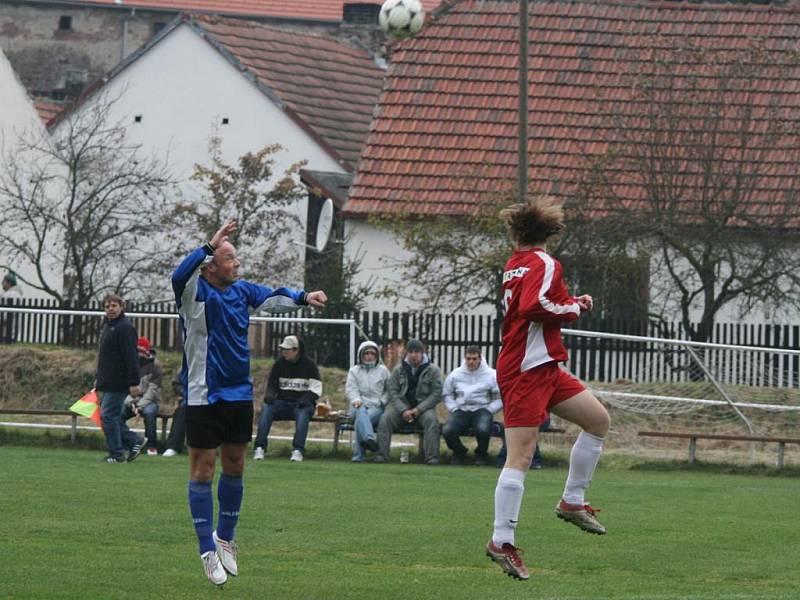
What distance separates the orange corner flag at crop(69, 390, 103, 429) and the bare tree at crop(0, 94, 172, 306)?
37.3 feet

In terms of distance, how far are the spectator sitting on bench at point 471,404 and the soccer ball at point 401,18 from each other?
6187 millimetres

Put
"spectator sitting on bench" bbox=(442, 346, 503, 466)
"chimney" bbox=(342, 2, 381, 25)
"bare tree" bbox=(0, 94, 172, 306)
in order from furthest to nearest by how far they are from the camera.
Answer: "chimney" bbox=(342, 2, 381, 25), "bare tree" bbox=(0, 94, 172, 306), "spectator sitting on bench" bbox=(442, 346, 503, 466)

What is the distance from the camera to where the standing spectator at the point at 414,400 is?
1986 centimetres

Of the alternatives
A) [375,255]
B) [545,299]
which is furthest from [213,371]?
[375,255]

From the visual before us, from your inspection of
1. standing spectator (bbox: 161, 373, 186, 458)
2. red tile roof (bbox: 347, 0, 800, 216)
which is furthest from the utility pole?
red tile roof (bbox: 347, 0, 800, 216)

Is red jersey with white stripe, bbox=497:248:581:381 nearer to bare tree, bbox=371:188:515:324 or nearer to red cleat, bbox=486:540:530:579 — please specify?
red cleat, bbox=486:540:530:579

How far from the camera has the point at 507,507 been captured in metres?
9.08

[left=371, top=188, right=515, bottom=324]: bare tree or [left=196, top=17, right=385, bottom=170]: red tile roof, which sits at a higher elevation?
[left=196, top=17, right=385, bottom=170]: red tile roof

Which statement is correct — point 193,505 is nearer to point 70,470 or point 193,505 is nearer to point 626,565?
point 626,565

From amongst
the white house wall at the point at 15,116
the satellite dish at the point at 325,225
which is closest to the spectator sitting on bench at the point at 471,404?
the satellite dish at the point at 325,225

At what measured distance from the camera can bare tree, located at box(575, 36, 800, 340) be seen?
2784 cm

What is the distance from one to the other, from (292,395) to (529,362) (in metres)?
11.2

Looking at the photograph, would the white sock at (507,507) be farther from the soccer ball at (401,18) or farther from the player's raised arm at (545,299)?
the soccer ball at (401,18)

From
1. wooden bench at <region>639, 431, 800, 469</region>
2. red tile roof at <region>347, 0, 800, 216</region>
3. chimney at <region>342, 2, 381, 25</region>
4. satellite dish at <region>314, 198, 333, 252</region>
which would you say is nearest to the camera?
wooden bench at <region>639, 431, 800, 469</region>
